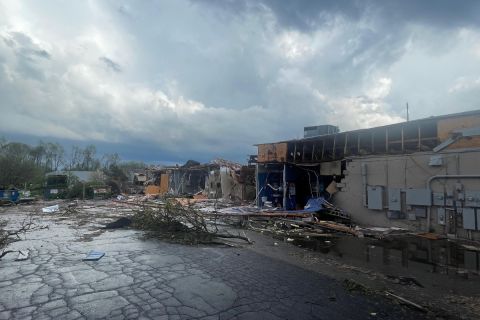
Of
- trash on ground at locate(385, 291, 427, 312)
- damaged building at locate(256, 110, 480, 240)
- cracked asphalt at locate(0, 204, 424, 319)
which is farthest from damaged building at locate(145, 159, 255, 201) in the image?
trash on ground at locate(385, 291, 427, 312)

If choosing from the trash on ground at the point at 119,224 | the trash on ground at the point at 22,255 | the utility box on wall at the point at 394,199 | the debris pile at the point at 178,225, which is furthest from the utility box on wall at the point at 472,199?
the trash on ground at the point at 22,255

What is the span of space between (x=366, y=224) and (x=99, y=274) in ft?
43.4

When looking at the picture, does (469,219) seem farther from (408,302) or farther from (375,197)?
(408,302)

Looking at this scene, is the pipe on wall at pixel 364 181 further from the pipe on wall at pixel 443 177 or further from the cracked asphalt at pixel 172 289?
the cracked asphalt at pixel 172 289

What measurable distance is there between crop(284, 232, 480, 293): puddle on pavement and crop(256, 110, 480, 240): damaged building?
1613 millimetres

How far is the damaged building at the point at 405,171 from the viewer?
42.7 ft

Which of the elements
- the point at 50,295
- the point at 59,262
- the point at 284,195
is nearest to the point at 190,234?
the point at 59,262

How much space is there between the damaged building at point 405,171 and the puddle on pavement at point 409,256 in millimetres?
1613

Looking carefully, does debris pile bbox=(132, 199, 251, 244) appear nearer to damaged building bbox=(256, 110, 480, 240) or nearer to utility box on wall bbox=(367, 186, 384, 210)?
utility box on wall bbox=(367, 186, 384, 210)

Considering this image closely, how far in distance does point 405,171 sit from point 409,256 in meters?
6.16

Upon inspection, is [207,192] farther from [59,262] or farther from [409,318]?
[409,318]

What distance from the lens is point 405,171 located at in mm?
15070

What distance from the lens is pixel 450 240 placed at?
507 inches

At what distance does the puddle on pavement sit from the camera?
7854 millimetres
